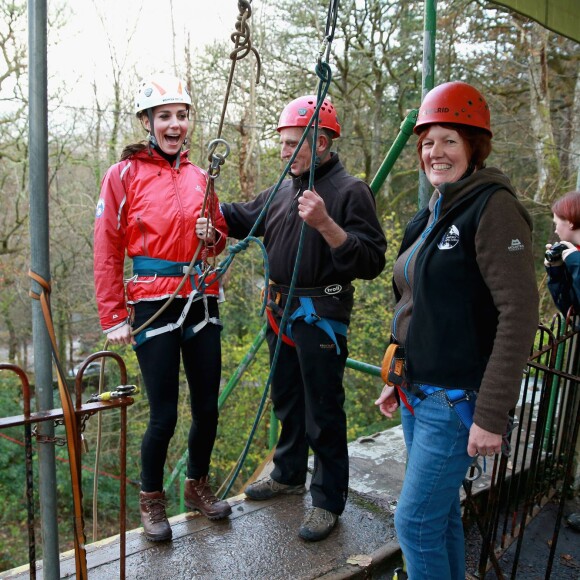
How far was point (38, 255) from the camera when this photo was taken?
156 cm

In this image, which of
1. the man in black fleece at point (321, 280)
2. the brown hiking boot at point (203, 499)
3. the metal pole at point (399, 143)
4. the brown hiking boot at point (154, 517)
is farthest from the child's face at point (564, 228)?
the brown hiking boot at point (154, 517)

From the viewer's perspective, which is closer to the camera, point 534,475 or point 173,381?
point 173,381

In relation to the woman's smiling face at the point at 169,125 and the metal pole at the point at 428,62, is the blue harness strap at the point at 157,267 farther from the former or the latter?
the metal pole at the point at 428,62

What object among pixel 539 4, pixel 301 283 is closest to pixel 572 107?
pixel 539 4

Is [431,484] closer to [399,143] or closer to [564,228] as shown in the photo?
[399,143]

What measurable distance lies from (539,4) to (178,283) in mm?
2380

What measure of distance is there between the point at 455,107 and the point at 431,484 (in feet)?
3.92

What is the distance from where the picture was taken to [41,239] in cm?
156

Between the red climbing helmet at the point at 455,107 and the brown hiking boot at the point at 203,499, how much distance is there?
6.42 feet

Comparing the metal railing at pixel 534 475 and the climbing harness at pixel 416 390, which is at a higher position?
the climbing harness at pixel 416 390

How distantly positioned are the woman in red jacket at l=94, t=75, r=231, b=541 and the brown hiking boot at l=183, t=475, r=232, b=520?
216 mm

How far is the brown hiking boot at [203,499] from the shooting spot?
2.62 meters

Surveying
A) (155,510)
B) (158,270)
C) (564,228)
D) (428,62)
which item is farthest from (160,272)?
(564,228)

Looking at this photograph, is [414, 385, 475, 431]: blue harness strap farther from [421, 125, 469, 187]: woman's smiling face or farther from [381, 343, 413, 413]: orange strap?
[421, 125, 469, 187]: woman's smiling face
